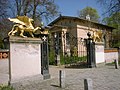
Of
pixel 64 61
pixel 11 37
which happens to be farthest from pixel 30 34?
pixel 64 61

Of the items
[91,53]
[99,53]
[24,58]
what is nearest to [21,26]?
[24,58]

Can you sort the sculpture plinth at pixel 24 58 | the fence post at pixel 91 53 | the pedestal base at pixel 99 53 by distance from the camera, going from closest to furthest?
1. the sculpture plinth at pixel 24 58
2. the fence post at pixel 91 53
3. the pedestal base at pixel 99 53

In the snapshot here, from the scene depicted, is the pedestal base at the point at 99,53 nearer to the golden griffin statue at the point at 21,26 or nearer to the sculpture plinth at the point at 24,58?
the sculpture plinth at the point at 24,58

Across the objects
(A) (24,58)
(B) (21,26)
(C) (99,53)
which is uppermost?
(B) (21,26)

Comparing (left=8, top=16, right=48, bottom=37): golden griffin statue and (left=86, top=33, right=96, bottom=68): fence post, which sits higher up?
(left=8, top=16, right=48, bottom=37): golden griffin statue

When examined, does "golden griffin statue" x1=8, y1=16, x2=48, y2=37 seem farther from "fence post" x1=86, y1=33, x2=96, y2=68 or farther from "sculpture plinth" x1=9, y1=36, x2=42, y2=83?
"fence post" x1=86, y1=33, x2=96, y2=68

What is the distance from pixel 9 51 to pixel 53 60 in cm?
1339

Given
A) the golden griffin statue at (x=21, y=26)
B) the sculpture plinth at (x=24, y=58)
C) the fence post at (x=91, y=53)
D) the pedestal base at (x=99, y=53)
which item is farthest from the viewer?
the pedestal base at (x=99, y=53)

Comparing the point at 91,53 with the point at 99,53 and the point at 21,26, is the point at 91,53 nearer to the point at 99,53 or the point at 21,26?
the point at 99,53

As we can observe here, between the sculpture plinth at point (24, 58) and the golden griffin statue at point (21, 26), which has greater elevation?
the golden griffin statue at point (21, 26)

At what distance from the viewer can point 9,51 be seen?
34.2ft

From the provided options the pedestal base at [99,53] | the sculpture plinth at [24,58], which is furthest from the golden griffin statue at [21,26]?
the pedestal base at [99,53]

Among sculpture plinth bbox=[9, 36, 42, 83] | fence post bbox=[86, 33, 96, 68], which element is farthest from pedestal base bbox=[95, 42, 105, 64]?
sculpture plinth bbox=[9, 36, 42, 83]

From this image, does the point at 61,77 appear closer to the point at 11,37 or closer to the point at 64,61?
the point at 11,37
